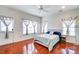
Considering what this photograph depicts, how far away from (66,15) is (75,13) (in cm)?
19

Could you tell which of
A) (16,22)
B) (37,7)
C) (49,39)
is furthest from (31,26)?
(49,39)

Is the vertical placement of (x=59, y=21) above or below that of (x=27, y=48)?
above

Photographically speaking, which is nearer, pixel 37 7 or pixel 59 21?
pixel 37 7

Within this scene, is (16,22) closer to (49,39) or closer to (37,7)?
(37,7)

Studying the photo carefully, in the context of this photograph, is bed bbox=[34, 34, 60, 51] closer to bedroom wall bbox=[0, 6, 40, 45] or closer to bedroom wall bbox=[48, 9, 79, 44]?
bedroom wall bbox=[48, 9, 79, 44]

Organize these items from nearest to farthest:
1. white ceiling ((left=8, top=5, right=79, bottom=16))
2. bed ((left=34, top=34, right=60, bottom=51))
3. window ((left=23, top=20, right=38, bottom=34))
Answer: white ceiling ((left=8, top=5, right=79, bottom=16))
window ((left=23, top=20, right=38, bottom=34))
bed ((left=34, top=34, right=60, bottom=51))

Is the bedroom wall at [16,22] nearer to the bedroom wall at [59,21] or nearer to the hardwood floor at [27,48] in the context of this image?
the hardwood floor at [27,48]

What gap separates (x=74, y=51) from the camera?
1.65 metres

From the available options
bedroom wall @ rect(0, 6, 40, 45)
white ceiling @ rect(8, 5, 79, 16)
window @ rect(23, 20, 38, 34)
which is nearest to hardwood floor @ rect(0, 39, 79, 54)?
bedroom wall @ rect(0, 6, 40, 45)

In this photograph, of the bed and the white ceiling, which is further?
the bed

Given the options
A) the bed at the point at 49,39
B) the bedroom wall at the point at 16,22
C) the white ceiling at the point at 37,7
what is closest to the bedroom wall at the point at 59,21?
the white ceiling at the point at 37,7

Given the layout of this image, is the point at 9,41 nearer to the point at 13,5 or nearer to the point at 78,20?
the point at 13,5

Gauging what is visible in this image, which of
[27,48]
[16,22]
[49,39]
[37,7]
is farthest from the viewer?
[49,39]
